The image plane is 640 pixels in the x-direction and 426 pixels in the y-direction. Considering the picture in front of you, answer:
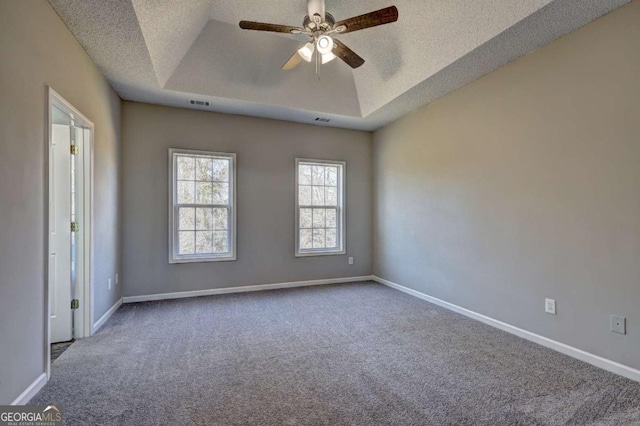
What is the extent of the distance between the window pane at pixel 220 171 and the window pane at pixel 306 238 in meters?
1.49

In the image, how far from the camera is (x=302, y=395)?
204 cm

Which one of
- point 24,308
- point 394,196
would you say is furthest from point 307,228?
point 24,308

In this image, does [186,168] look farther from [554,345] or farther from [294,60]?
[554,345]

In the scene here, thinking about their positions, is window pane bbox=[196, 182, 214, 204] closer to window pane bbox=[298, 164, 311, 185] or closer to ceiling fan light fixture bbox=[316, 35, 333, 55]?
window pane bbox=[298, 164, 311, 185]

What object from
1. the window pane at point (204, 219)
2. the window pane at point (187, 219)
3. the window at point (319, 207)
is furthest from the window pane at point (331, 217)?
the window pane at point (187, 219)

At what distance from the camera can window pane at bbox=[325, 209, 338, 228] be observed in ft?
17.4

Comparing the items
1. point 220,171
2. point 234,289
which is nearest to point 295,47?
point 220,171

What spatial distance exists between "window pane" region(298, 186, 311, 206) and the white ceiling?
→ 1.14 metres

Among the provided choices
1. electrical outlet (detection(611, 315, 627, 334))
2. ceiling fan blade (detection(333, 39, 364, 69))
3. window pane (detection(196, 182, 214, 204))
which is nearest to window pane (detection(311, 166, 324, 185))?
window pane (detection(196, 182, 214, 204))

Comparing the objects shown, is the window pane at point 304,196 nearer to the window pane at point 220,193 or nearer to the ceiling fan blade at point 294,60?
the window pane at point 220,193

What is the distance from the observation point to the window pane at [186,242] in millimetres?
4414

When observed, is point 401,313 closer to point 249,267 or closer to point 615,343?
point 615,343

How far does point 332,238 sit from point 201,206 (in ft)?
7.25

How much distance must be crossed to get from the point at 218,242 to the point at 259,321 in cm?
164
